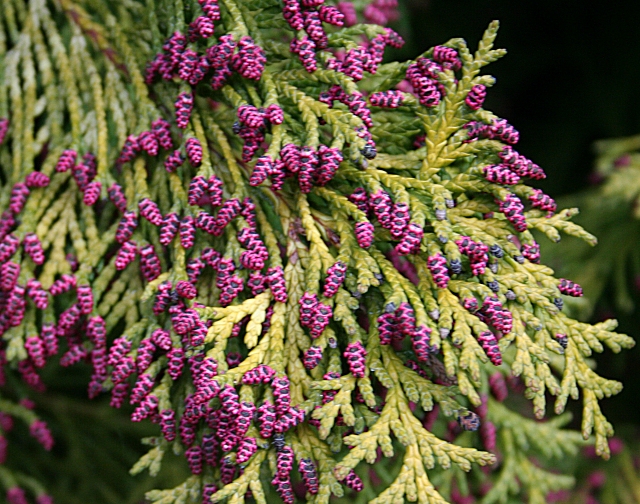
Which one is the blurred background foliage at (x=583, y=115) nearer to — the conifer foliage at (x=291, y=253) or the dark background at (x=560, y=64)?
the dark background at (x=560, y=64)

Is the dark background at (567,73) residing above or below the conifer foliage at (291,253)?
above

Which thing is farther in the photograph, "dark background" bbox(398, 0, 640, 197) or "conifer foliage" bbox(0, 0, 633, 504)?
"dark background" bbox(398, 0, 640, 197)

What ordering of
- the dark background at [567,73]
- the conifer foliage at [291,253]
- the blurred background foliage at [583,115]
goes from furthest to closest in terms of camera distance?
the dark background at [567,73], the blurred background foliage at [583,115], the conifer foliage at [291,253]

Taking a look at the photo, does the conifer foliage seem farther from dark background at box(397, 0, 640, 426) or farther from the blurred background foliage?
dark background at box(397, 0, 640, 426)

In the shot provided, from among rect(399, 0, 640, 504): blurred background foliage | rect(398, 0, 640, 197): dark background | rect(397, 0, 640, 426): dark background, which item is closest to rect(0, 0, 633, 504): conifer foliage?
rect(399, 0, 640, 504): blurred background foliage

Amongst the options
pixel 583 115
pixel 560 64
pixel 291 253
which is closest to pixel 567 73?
pixel 560 64

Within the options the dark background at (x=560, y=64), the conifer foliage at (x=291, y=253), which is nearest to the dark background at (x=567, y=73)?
the dark background at (x=560, y=64)

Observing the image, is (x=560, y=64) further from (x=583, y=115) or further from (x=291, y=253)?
(x=291, y=253)
